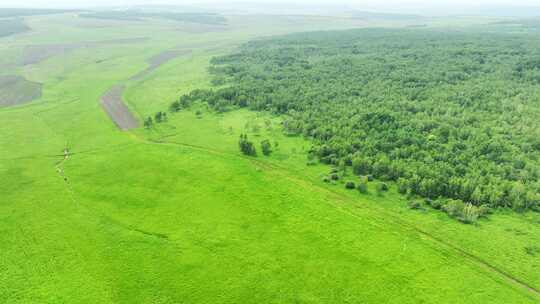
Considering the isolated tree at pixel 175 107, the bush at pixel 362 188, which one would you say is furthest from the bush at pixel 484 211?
the isolated tree at pixel 175 107

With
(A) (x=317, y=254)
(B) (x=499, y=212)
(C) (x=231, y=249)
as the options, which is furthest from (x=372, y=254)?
(B) (x=499, y=212)

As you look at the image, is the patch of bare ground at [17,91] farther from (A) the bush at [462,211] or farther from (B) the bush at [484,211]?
(B) the bush at [484,211]

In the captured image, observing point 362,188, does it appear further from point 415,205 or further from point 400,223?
point 400,223

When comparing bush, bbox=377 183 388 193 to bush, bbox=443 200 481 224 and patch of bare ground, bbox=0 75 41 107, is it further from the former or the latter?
patch of bare ground, bbox=0 75 41 107

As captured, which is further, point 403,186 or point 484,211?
point 403,186

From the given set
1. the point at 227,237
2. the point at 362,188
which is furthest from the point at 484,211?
the point at 227,237
